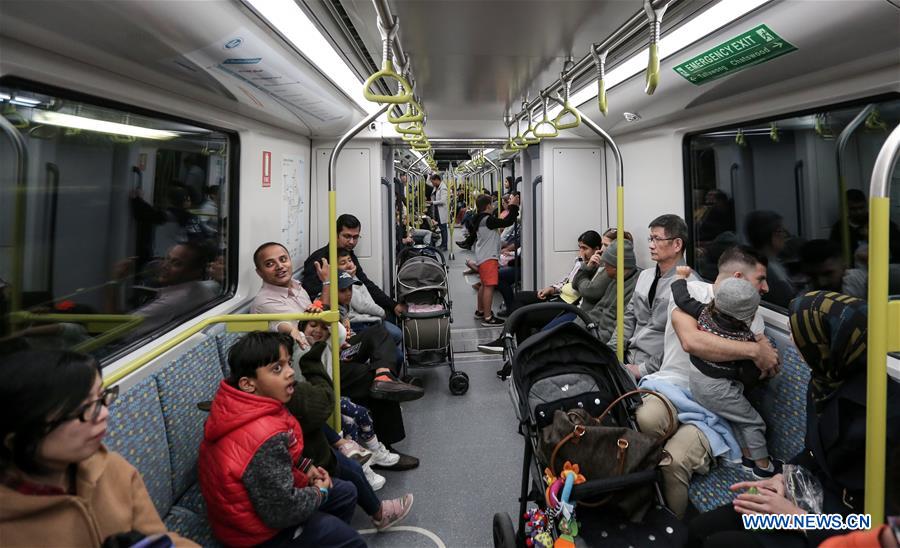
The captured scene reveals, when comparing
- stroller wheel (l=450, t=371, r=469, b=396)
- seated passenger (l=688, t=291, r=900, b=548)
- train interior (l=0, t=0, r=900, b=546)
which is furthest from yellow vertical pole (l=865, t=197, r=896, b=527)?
stroller wheel (l=450, t=371, r=469, b=396)

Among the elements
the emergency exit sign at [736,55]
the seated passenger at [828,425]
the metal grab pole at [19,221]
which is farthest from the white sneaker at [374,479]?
the emergency exit sign at [736,55]

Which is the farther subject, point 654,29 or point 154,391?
point 654,29

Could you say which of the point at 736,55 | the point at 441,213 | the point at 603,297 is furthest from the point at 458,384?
the point at 441,213

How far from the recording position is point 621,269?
3332mm

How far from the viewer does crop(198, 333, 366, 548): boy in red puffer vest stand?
1.83 m

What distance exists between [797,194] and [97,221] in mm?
3999

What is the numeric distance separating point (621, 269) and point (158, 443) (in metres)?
2.74

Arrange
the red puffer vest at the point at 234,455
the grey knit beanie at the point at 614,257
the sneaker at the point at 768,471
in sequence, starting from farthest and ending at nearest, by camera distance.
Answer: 1. the grey knit beanie at the point at 614,257
2. the sneaker at the point at 768,471
3. the red puffer vest at the point at 234,455

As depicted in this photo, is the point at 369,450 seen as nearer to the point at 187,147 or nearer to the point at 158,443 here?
the point at 158,443

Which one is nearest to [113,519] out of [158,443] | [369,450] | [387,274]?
[158,443]

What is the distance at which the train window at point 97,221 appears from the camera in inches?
74.9

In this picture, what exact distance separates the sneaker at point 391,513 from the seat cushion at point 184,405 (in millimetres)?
963

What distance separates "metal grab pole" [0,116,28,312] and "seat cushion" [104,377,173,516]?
533mm

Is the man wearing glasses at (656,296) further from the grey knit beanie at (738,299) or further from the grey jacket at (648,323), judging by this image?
the grey knit beanie at (738,299)
